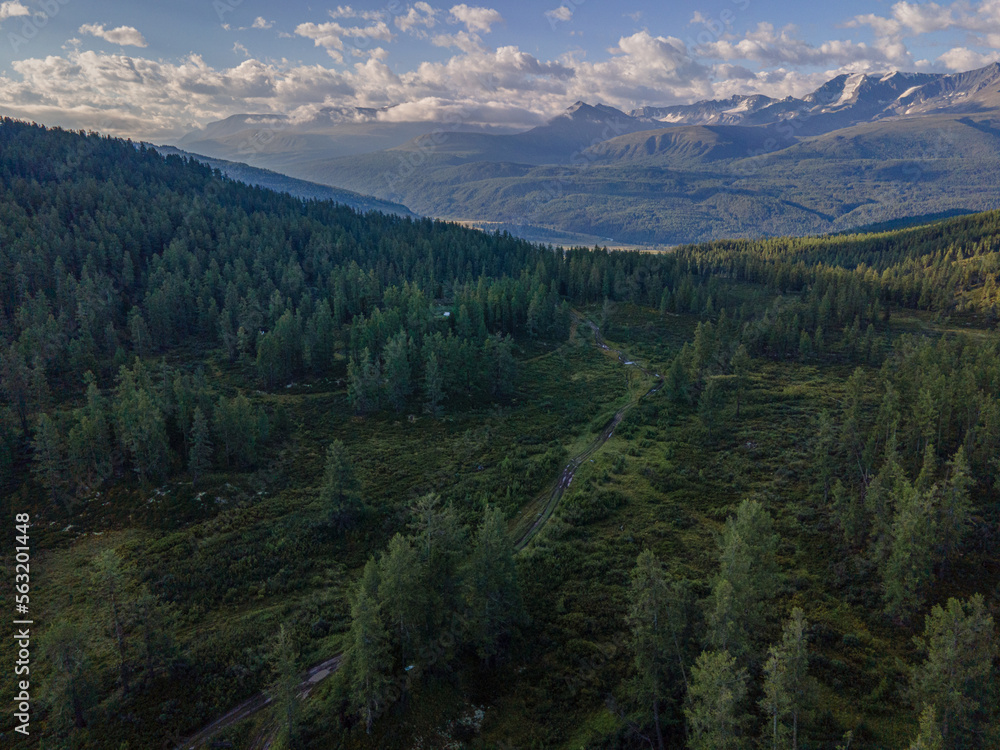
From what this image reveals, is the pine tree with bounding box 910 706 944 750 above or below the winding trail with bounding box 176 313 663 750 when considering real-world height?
above

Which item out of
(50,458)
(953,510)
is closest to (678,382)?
(953,510)

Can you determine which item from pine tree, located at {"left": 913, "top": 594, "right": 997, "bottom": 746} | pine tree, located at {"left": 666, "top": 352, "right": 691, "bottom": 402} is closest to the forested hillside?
pine tree, located at {"left": 913, "top": 594, "right": 997, "bottom": 746}

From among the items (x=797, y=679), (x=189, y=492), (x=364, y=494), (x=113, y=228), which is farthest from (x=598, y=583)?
(x=113, y=228)

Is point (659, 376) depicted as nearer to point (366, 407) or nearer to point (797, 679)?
point (366, 407)

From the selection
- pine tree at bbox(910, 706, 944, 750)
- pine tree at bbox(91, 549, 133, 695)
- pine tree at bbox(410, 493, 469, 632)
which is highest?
pine tree at bbox(910, 706, 944, 750)

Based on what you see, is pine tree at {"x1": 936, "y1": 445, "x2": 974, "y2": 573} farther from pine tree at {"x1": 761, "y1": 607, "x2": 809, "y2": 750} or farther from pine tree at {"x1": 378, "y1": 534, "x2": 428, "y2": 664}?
pine tree at {"x1": 378, "y1": 534, "x2": 428, "y2": 664}

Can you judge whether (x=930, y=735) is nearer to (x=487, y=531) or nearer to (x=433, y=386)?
(x=487, y=531)

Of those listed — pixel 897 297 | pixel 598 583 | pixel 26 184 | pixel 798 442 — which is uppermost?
pixel 26 184

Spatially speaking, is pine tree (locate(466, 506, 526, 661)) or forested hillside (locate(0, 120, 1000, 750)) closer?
forested hillside (locate(0, 120, 1000, 750))
